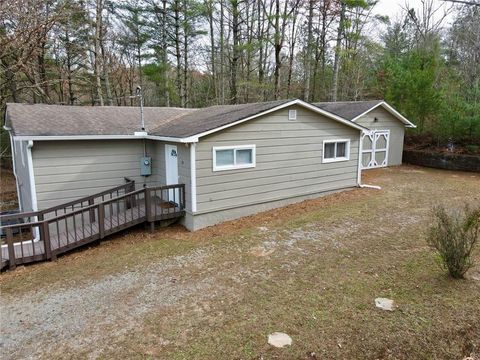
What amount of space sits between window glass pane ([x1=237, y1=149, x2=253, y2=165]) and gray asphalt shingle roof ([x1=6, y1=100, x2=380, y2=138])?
950mm

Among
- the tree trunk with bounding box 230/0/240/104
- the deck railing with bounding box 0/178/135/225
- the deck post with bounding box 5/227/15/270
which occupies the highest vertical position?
the tree trunk with bounding box 230/0/240/104

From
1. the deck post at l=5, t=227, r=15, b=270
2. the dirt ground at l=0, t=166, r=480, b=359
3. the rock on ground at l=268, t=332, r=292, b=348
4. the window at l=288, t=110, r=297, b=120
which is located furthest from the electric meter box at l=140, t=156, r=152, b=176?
the rock on ground at l=268, t=332, r=292, b=348

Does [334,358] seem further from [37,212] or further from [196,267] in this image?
[37,212]

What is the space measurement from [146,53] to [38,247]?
57.2 feet

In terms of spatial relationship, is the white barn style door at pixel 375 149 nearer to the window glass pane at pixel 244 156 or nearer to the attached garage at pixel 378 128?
the attached garage at pixel 378 128

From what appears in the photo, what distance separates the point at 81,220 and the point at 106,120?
10.8 ft

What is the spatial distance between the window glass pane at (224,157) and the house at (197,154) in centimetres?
3

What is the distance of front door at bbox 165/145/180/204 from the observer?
349 inches

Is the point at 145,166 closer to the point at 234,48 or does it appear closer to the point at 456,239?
the point at 456,239

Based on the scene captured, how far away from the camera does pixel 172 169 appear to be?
913 centimetres

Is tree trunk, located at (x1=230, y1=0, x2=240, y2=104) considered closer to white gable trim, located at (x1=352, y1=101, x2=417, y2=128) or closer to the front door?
white gable trim, located at (x1=352, y1=101, x2=417, y2=128)

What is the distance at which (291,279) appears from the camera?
5461 millimetres

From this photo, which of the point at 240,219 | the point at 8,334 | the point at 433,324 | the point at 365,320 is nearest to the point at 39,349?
the point at 8,334

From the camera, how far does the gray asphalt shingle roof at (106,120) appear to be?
8.34 metres
